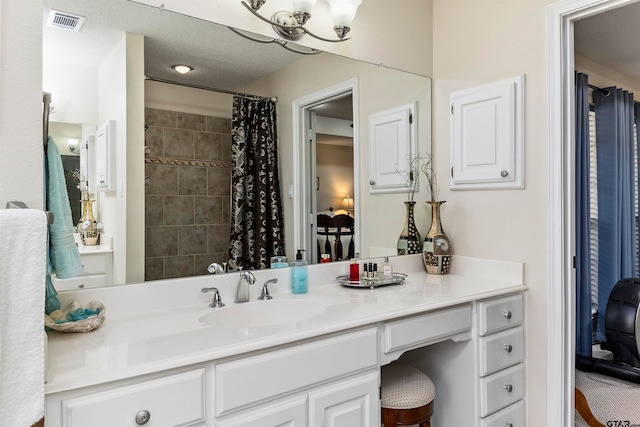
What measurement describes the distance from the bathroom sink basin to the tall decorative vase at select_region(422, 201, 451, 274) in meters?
0.88

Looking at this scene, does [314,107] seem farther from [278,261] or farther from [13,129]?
[13,129]

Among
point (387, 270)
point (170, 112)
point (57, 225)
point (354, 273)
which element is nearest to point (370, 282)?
point (354, 273)

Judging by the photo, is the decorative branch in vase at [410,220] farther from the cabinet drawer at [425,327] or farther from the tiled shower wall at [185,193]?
the tiled shower wall at [185,193]

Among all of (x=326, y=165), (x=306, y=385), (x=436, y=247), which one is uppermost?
(x=326, y=165)

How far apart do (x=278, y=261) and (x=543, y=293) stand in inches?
48.9

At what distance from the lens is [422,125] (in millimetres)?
2447

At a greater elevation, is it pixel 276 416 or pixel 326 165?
pixel 326 165

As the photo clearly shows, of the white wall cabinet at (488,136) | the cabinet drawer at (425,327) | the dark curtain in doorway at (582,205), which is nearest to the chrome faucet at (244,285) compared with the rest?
the cabinet drawer at (425,327)

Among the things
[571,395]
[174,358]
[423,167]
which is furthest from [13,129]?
[571,395]

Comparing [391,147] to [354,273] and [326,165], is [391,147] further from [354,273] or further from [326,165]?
[354,273]

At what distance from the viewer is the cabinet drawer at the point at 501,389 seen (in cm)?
187

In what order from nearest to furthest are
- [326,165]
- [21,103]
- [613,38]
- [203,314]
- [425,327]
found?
[21,103]
[203,314]
[425,327]
[326,165]
[613,38]

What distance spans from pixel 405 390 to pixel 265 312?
63 cm

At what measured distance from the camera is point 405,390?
1695 millimetres
